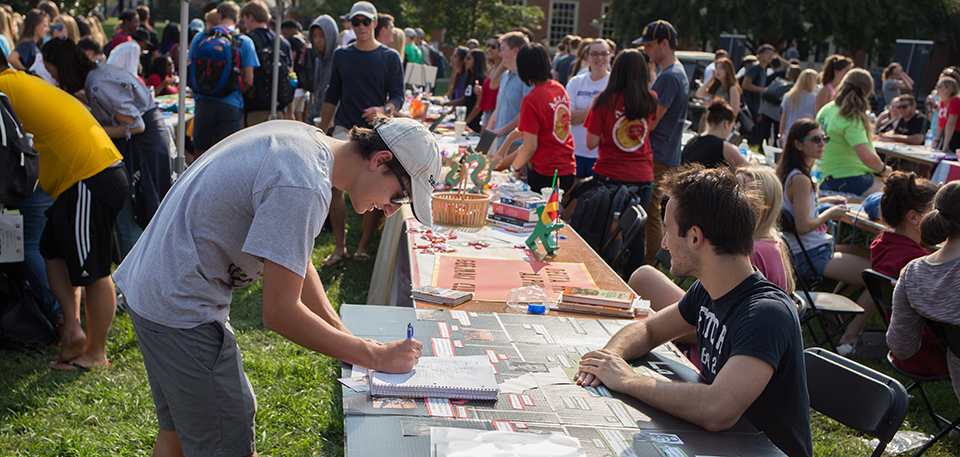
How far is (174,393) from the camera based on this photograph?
67.1 inches

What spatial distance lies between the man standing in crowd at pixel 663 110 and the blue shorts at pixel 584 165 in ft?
2.00

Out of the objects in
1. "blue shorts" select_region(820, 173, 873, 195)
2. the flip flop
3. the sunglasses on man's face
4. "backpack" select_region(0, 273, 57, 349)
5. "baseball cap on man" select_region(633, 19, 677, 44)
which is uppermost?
"baseball cap on man" select_region(633, 19, 677, 44)

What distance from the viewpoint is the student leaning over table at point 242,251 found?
4.73 feet

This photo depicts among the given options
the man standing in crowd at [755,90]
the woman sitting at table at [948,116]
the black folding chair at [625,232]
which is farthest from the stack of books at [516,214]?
the man standing in crowd at [755,90]

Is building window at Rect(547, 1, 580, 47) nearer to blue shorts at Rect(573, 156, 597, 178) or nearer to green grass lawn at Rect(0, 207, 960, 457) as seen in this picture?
blue shorts at Rect(573, 156, 597, 178)

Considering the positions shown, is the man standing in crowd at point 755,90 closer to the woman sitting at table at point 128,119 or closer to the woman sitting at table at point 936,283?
the woman sitting at table at point 936,283

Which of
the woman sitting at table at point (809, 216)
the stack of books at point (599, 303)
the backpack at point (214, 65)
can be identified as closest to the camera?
the stack of books at point (599, 303)

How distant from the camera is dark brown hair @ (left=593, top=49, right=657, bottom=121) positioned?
453cm

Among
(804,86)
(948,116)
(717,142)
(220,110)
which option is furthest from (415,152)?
(804,86)

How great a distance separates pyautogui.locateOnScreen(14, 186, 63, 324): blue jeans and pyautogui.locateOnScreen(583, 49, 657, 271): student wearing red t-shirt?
3277mm

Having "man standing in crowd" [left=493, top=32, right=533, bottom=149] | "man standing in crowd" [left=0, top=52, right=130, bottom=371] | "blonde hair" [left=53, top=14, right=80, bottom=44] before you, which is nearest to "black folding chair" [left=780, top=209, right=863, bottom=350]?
"man standing in crowd" [left=493, top=32, right=533, bottom=149]

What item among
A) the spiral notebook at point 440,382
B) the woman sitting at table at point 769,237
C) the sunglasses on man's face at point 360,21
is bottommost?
the spiral notebook at point 440,382

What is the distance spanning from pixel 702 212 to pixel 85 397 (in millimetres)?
2730

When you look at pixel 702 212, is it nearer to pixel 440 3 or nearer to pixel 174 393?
pixel 174 393
